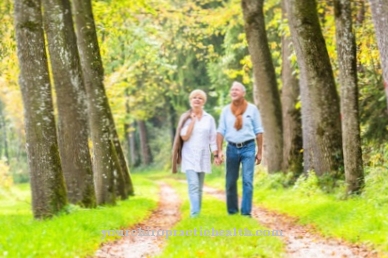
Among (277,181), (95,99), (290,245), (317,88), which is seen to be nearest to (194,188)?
(290,245)

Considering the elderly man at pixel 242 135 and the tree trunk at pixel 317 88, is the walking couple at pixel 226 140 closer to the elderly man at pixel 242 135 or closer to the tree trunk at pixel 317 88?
the elderly man at pixel 242 135

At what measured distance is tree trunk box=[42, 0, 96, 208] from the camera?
12.3m

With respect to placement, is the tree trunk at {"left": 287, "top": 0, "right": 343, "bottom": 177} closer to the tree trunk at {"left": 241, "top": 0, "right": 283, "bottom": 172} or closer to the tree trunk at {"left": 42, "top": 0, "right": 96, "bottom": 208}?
the tree trunk at {"left": 241, "top": 0, "right": 283, "bottom": 172}

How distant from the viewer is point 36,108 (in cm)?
1011

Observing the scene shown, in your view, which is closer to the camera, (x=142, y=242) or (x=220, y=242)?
(x=220, y=242)

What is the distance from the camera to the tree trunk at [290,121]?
1666cm

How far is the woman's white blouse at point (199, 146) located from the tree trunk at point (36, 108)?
2.32m

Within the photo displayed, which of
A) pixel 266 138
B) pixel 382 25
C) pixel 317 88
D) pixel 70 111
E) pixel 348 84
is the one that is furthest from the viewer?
pixel 266 138

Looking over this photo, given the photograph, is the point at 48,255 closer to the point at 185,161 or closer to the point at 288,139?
the point at 185,161

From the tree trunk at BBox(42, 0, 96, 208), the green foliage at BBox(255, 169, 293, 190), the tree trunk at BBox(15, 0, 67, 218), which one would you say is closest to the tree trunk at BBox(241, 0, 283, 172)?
the green foliage at BBox(255, 169, 293, 190)

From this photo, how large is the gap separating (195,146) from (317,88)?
4.41m

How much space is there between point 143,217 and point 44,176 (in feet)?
9.52

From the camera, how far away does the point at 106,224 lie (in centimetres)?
955

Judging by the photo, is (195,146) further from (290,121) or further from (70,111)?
(290,121)
